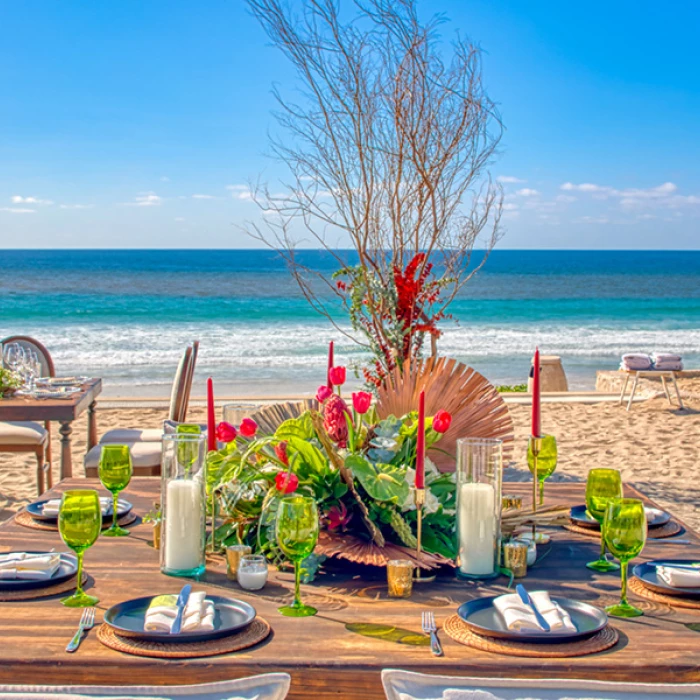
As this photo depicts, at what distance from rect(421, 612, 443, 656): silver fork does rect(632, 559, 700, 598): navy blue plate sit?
46 centimetres

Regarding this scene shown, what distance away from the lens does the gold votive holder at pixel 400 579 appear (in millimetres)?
1657

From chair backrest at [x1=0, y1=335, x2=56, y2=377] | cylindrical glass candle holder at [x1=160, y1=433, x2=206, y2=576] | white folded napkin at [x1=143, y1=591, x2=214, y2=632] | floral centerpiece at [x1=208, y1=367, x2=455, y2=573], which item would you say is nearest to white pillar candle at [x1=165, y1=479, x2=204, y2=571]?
cylindrical glass candle holder at [x1=160, y1=433, x2=206, y2=576]

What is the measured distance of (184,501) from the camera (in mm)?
1762

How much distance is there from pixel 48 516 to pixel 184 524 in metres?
0.59

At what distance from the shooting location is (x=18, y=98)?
29.8 m

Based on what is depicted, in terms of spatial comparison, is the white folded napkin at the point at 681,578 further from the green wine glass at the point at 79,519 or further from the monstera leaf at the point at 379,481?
the green wine glass at the point at 79,519

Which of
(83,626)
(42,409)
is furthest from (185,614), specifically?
(42,409)

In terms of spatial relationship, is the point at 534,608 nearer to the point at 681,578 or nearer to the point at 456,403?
the point at 681,578

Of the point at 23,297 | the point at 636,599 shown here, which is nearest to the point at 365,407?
the point at 636,599

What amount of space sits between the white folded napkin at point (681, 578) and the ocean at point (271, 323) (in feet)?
11.4

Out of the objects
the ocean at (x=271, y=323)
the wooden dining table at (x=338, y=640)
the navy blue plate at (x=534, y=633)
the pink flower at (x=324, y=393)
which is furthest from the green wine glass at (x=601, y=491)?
the ocean at (x=271, y=323)

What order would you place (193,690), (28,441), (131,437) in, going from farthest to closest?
(28,441) < (131,437) < (193,690)

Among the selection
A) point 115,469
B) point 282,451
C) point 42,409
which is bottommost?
point 42,409

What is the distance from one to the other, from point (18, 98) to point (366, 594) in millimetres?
31472
